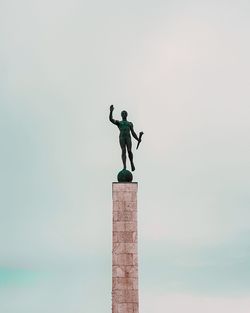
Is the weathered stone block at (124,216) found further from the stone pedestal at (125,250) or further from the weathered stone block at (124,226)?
the weathered stone block at (124,226)

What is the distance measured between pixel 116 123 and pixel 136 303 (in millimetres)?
7482

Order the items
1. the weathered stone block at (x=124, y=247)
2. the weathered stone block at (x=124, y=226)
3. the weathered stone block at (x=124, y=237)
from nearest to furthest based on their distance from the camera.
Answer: the weathered stone block at (x=124, y=247), the weathered stone block at (x=124, y=237), the weathered stone block at (x=124, y=226)

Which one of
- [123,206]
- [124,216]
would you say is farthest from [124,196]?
[124,216]

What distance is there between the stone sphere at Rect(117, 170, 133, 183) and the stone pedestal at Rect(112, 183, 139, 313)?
0.31 m

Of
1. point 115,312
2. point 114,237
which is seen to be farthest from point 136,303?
point 114,237

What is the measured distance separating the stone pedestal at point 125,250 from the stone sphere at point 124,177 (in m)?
0.31

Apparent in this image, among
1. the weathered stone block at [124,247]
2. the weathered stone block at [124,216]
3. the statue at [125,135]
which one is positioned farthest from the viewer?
the statue at [125,135]

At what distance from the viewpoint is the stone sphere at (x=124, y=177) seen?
28797mm

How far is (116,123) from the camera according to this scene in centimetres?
2958

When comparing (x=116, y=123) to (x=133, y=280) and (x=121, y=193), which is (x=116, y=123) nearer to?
(x=121, y=193)

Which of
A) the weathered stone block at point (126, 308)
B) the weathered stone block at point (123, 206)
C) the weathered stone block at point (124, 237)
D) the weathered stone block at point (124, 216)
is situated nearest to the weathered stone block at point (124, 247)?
the weathered stone block at point (124, 237)

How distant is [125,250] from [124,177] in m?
3.03

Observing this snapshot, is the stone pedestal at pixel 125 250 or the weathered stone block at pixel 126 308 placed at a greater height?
the stone pedestal at pixel 125 250

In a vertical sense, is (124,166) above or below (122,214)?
above
